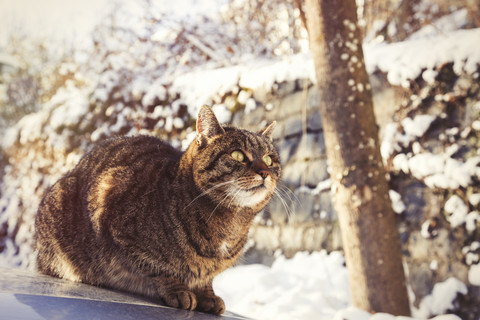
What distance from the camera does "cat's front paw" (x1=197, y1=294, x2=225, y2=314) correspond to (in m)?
1.40

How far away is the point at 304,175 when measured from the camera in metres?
3.89

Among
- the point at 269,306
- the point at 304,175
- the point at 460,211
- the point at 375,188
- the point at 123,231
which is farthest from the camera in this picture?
the point at 304,175

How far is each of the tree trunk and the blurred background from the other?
1.37 ft

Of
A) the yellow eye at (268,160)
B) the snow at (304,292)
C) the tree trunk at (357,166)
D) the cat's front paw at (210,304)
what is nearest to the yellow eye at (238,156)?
the yellow eye at (268,160)

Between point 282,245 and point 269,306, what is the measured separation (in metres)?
0.78

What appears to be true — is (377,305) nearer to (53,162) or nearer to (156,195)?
(156,195)

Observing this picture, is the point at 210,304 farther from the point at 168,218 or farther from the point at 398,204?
the point at 398,204

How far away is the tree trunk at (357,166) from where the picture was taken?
8.64 ft

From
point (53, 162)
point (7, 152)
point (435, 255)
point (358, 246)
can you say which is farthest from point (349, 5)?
point (7, 152)

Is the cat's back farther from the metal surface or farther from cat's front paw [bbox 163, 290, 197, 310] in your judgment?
the metal surface

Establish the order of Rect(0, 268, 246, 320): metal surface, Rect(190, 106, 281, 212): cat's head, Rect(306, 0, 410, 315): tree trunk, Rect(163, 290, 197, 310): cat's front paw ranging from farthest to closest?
Rect(306, 0, 410, 315): tree trunk < Rect(190, 106, 281, 212): cat's head < Rect(163, 290, 197, 310): cat's front paw < Rect(0, 268, 246, 320): metal surface

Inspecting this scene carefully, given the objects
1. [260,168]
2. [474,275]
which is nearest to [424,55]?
[474,275]

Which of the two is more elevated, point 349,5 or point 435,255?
point 349,5

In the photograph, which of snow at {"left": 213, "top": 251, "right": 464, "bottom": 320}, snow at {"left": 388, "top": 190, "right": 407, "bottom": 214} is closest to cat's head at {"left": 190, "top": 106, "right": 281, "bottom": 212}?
snow at {"left": 213, "top": 251, "right": 464, "bottom": 320}
